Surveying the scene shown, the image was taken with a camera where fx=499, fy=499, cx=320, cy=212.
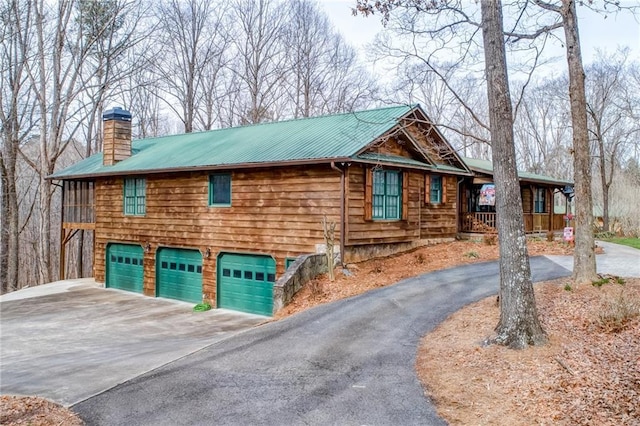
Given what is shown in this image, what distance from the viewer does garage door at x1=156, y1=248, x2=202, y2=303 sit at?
731 inches

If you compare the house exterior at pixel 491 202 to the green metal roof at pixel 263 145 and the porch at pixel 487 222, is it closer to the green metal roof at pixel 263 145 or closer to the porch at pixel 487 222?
the porch at pixel 487 222

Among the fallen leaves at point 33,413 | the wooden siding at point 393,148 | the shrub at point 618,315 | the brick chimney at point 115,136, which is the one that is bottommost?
the fallen leaves at point 33,413

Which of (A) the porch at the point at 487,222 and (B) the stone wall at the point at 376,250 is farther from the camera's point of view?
(A) the porch at the point at 487,222

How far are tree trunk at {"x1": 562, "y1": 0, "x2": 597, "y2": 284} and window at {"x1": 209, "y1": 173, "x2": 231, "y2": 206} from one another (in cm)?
1076

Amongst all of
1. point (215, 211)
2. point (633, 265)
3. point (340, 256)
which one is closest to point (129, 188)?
point (215, 211)

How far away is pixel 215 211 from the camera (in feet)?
57.6

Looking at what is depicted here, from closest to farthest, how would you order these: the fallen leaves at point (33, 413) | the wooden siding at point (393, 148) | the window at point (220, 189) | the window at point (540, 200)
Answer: the fallen leaves at point (33, 413) → the wooden siding at point (393, 148) → the window at point (220, 189) → the window at point (540, 200)

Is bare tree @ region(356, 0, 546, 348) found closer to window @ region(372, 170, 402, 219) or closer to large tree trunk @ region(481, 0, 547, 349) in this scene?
large tree trunk @ region(481, 0, 547, 349)

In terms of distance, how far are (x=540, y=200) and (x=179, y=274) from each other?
19.1 metres

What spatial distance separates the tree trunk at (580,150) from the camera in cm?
1105

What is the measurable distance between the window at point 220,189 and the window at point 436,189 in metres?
7.60

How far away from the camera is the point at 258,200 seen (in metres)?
16.2

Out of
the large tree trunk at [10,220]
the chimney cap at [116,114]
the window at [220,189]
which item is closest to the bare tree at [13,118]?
the large tree trunk at [10,220]

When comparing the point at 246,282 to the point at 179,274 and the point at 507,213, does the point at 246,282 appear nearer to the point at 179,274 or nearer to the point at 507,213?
the point at 179,274
